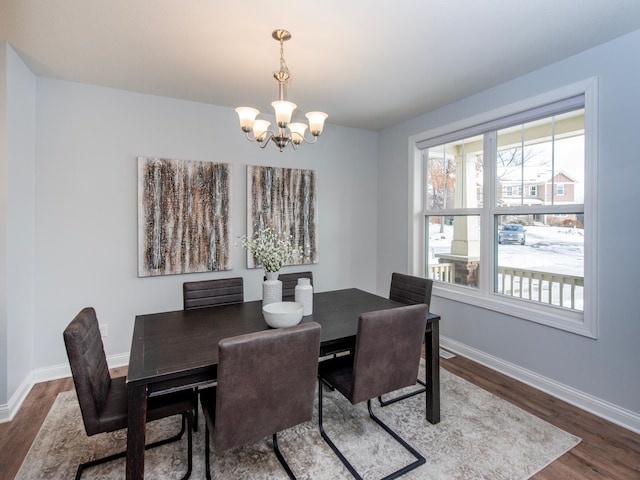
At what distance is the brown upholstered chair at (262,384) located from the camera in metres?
1.41

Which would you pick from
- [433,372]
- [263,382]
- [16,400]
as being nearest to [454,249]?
[433,372]

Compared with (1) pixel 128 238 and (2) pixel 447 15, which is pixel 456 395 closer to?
(2) pixel 447 15

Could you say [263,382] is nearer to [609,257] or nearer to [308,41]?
[308,41]

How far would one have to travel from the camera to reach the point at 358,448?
6.64ft

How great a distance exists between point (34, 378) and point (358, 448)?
2.76 m

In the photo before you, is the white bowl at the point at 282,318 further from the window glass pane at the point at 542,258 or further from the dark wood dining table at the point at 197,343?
the window glass pane at the point at 542,258

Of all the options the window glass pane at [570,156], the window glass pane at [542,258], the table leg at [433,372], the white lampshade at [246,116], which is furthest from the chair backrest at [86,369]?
the window glass pane at [570,156]

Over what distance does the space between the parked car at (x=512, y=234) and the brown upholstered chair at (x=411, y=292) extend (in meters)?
0.96

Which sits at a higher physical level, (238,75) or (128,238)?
(238,75)

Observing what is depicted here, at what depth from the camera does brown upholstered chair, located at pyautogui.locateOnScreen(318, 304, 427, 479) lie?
1791mm

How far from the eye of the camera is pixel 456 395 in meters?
2.63

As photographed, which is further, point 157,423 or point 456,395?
Result: point 456,395

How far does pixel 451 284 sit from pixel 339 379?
214cm

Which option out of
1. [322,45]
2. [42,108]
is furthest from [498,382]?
[42,108]
